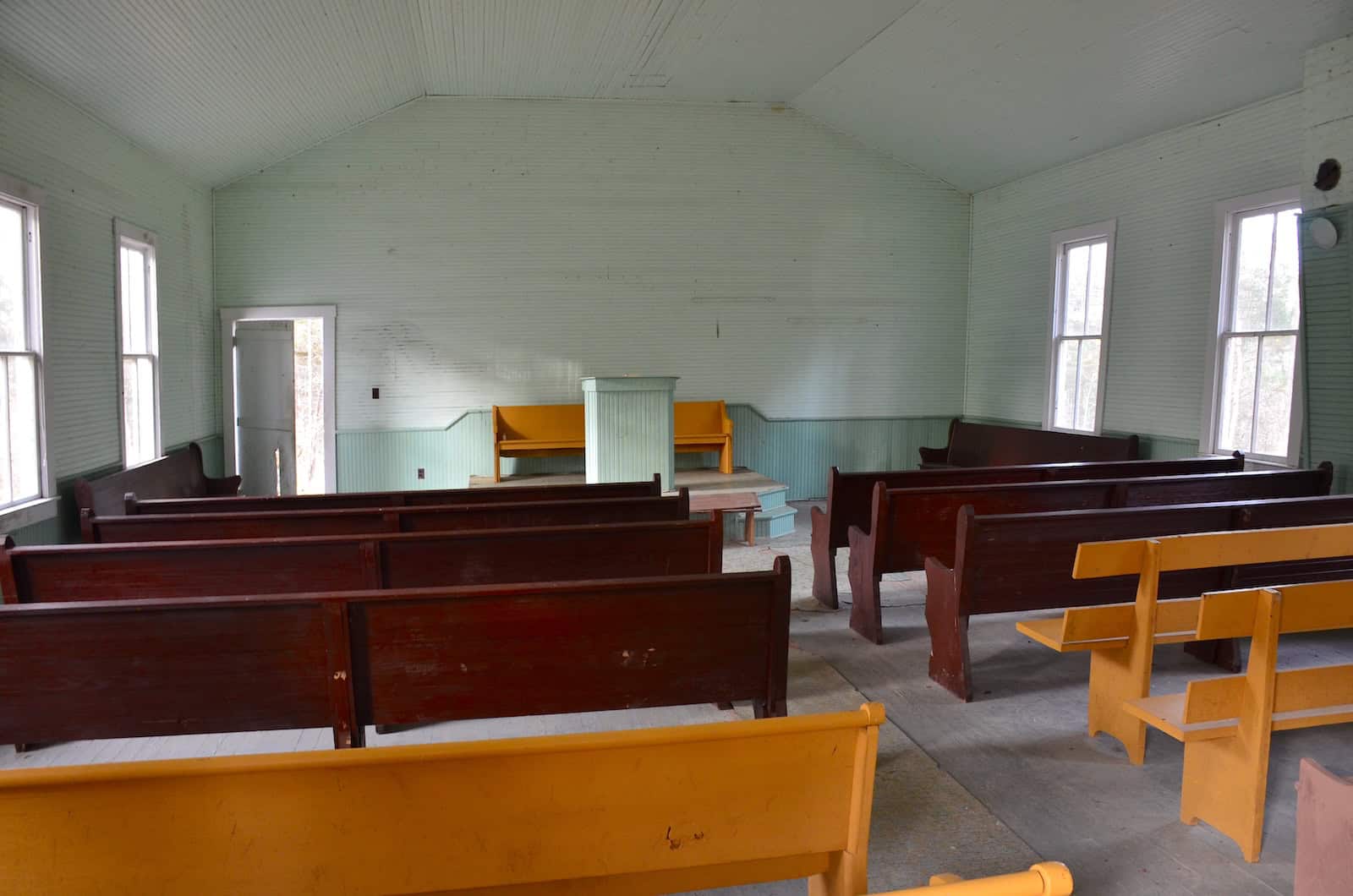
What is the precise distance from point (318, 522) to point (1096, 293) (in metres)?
6.84

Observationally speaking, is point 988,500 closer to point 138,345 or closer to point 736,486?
point 736,486

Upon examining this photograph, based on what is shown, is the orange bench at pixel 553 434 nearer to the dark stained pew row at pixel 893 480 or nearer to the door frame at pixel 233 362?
the door frame at pixel 233 362

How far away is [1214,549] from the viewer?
9.14ft

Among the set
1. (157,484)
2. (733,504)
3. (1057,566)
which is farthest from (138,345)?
(1057,566)

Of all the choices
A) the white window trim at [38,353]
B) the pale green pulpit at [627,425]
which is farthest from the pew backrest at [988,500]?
the white window trim at [38,353]

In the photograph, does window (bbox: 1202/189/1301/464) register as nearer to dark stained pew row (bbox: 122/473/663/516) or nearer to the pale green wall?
dark stained pew row (bbox: 122/473/663/516)

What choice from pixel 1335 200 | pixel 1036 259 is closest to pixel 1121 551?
pixel 1335 200

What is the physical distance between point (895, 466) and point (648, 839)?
874 cm

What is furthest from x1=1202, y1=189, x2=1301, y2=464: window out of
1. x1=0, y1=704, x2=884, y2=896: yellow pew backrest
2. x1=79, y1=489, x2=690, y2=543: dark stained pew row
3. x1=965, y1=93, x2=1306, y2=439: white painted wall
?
x1=0, y1=704, x2=884, y2=896: yellow pew backrest

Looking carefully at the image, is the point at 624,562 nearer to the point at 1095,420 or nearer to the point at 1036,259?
the point at 1095,420

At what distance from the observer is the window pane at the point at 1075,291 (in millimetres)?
7891

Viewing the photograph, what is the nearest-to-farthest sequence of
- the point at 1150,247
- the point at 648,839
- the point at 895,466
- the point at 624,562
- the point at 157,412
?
1. the point at 648,839
2. the point at 624,562
3. the point at 157,412
4. the point at 1150,247
5. the point at 895,466

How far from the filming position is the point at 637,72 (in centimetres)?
805

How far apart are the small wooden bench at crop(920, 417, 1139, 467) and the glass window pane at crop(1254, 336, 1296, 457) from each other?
3.43 feet
